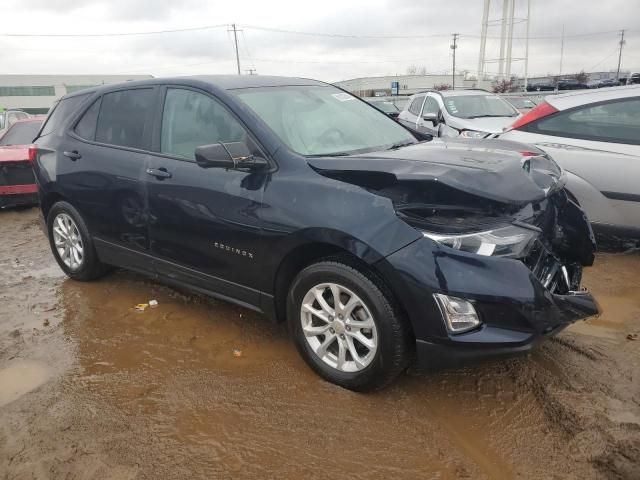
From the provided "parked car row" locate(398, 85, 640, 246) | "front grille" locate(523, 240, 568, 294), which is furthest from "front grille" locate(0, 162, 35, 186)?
"front grille" locate(523, 240, 568, 294)

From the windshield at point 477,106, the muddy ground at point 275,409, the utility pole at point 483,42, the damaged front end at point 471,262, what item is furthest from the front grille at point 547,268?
the utility pole at point 483,42

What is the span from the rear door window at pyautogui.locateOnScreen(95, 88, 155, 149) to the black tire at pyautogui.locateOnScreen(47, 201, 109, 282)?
737mm

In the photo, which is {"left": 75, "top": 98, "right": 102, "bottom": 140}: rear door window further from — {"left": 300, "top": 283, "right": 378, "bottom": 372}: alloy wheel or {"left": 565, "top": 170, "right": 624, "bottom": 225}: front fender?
{"left": 565, "top": 170, "right": 624, "bottom": 225}: front fender

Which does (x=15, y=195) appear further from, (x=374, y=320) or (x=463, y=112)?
(x=463, y=112)

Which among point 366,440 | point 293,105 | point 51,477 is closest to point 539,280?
point 366,440

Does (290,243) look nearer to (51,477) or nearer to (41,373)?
(51,477)

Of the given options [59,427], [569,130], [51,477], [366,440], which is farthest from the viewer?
[569,130]

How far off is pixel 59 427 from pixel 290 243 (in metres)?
1.55

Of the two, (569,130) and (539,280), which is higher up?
(569,130)

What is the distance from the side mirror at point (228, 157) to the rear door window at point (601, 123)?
345 centimetres

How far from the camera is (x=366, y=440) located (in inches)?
99.8

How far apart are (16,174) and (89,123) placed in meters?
4.46

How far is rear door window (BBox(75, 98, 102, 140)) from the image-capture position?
4.36 meters

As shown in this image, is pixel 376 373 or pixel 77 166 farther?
pixel 77 166
